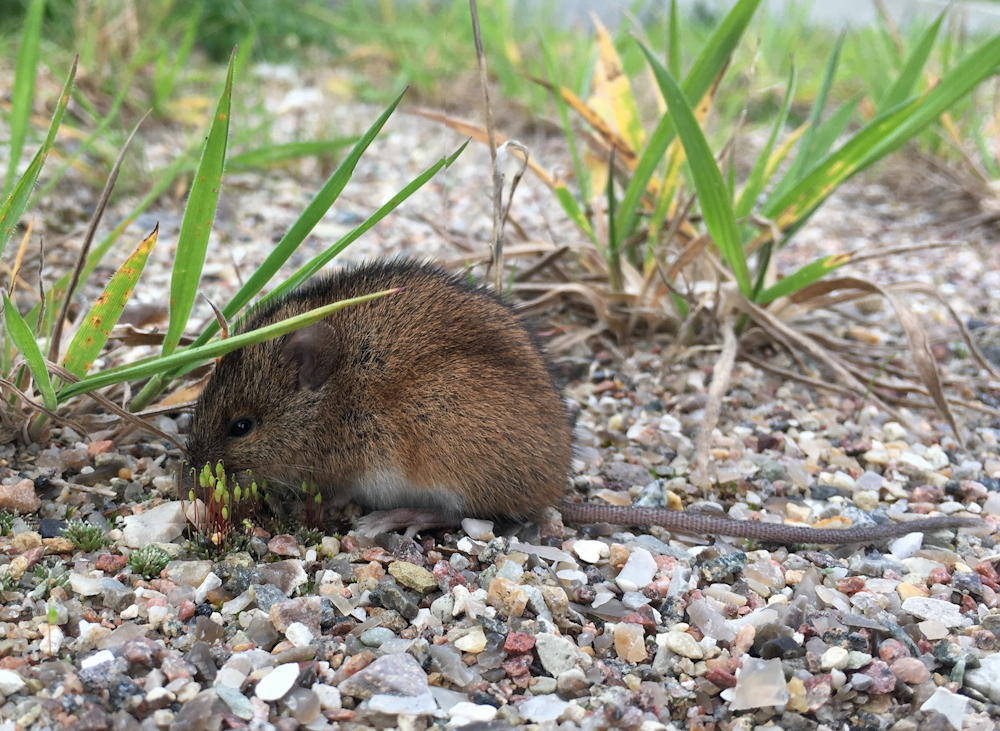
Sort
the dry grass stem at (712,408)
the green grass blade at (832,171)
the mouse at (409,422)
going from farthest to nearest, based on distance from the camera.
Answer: the green grass blade at (832,171) < the dry grass stem at (712,408) < the mouse at (409,422)

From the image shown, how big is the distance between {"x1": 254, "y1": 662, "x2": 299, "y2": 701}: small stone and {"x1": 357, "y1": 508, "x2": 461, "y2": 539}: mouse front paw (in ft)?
2.22

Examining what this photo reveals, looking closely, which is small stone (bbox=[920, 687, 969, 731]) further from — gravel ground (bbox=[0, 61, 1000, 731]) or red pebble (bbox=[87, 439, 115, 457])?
red pebble (bbox=[87, 439, 115, 457])

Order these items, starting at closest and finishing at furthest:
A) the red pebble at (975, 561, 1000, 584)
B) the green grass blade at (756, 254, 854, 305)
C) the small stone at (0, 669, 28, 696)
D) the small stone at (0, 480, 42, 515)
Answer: the small stone at (0, 669, 28, 696) < the small stone at (0, 480, 42, 515) < the red pebble at (975, 561, 1000, 584) < the green grass blade at (756, 254, 854, 305)

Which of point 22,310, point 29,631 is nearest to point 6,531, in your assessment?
point 29,631

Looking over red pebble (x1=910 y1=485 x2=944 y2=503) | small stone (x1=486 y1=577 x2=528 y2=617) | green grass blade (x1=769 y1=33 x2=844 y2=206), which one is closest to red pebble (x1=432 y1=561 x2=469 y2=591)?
small stone (x1=486 y1=577 x2=528 y2=617)

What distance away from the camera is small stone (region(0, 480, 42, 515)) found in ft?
8.20

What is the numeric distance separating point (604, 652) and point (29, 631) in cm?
145

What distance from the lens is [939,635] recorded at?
7.47 feet

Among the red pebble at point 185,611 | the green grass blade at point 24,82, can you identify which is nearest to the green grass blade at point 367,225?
the red pebble at point 185,611

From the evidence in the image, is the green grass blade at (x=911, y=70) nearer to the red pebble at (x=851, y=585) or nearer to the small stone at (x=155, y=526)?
the red pebble at (x=851, y=585)

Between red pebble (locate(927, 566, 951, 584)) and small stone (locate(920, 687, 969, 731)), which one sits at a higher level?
red pebble (locate(927, 566, 951, 584))

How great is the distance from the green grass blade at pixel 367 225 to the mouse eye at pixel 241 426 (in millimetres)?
424

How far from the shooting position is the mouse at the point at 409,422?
2727mm

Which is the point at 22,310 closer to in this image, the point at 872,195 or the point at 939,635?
the point at 939,635
